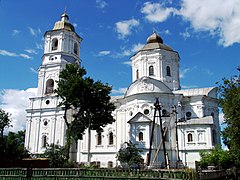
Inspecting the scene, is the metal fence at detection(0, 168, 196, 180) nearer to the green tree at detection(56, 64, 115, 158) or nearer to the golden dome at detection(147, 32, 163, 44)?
the green tree at detection(56, 64, 115, 158)

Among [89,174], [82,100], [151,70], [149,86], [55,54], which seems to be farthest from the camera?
[151,70]

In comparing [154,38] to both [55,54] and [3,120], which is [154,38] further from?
[3,120]

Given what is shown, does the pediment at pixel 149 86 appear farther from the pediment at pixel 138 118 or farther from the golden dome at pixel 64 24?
the golden dome at pixel 64 24

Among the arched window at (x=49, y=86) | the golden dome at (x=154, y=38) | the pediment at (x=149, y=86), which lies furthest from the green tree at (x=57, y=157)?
the golden dome at (x=154, y=38)

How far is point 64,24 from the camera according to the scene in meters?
41.2

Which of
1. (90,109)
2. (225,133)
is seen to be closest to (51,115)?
(90,109)

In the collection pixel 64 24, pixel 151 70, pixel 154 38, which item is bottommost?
pixel 151 70

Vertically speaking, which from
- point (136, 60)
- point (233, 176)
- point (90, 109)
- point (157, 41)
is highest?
point (157, 41)

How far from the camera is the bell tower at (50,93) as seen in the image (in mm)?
39250

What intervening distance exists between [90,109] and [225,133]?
51.8 feet

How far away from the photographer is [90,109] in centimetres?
3050

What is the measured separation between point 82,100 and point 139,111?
31.7ft

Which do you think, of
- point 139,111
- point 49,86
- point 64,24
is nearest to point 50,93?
point 49,86

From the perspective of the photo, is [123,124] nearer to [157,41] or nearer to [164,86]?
[164,86]
